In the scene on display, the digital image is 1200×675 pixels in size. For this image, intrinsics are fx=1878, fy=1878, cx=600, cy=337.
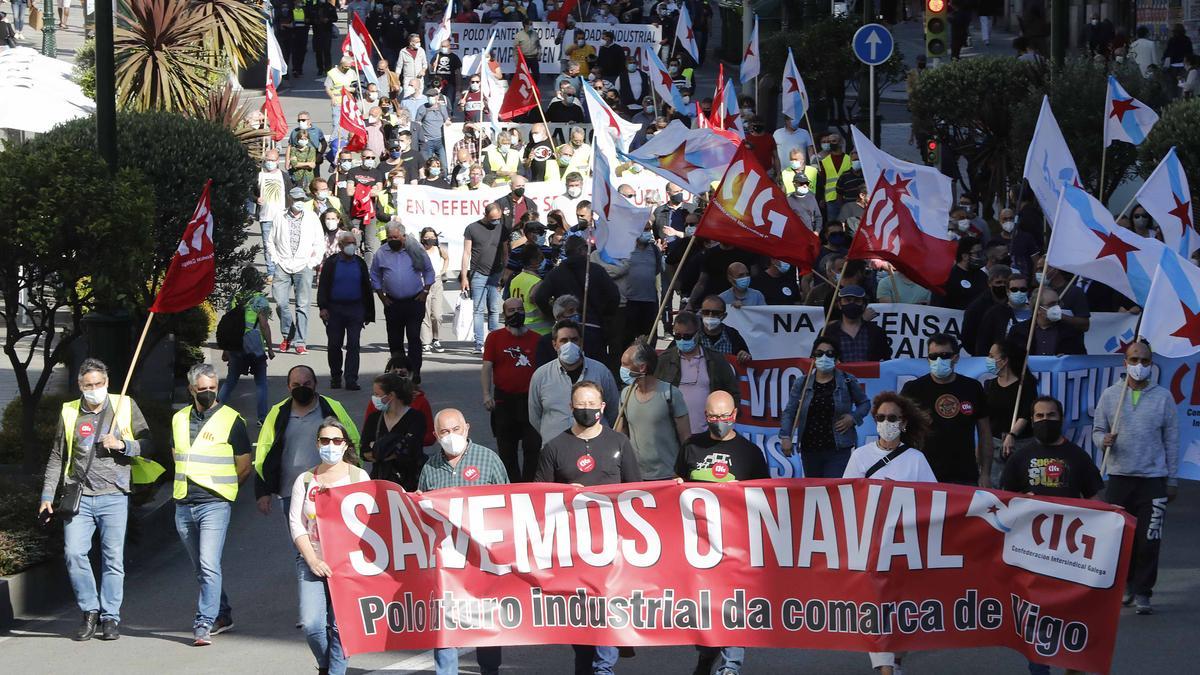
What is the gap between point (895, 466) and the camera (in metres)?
9.17

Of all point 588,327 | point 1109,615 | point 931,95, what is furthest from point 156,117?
point 931,95

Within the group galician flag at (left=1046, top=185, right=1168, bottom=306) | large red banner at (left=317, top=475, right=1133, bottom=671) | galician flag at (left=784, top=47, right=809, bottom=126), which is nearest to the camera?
large red banner at (left=317, top=475, right=1133, bottom=671)

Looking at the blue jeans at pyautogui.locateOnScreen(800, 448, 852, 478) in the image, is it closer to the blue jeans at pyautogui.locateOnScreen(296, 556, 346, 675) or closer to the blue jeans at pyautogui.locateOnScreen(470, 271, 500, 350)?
the blue jeans at pyautogui.locateOnScreen(296, 556, 346, 675)

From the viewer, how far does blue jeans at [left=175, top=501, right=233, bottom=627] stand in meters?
10.0

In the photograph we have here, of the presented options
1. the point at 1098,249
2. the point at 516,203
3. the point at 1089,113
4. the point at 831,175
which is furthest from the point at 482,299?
the point at 1098,249

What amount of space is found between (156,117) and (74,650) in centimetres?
596

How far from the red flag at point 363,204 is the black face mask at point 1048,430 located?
561 inches

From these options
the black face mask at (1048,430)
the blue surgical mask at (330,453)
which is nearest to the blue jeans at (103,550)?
the blue surgical mask at (330,453)

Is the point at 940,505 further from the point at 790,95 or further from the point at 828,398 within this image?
the point at 790,95

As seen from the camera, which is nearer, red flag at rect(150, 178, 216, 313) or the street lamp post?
red flag at rect(150, 178, 216, 313)

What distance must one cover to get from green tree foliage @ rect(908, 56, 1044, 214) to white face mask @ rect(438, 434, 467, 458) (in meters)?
13.8

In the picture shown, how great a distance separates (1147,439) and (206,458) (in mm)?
5174

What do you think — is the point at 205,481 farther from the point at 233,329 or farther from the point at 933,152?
the point at 933,152

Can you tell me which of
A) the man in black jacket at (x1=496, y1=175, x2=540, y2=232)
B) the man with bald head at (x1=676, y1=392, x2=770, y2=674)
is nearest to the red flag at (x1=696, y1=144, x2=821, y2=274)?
the man with bald head at (x1=676, y1=392, x2=770, y2=674)
